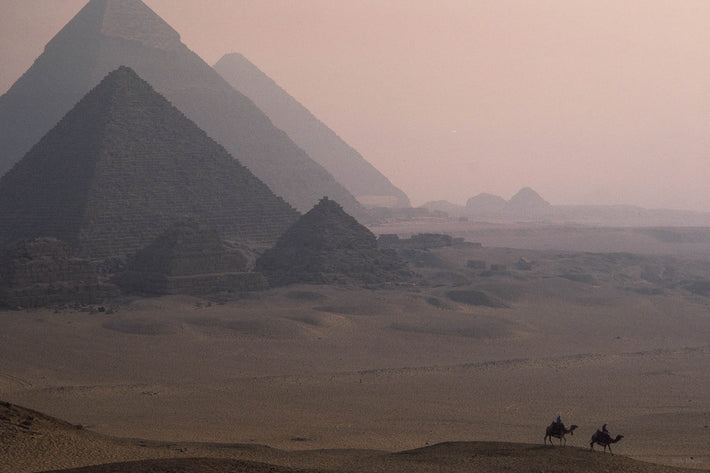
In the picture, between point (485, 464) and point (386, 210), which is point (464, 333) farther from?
point (386, 210)

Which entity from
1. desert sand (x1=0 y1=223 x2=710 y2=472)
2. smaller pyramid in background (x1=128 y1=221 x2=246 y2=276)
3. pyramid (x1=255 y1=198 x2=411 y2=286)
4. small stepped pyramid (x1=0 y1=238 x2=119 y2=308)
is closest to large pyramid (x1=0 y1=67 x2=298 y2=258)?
smaller pyramid in background (x1=128 y1=221 x2=246 y2=276)

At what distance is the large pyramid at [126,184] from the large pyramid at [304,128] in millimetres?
74081

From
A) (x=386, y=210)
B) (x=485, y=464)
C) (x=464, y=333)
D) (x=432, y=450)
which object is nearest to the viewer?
(x=485, y=464)

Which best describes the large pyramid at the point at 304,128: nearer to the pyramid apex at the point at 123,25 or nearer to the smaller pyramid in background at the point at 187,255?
the pyramid apex at the point at 123,25

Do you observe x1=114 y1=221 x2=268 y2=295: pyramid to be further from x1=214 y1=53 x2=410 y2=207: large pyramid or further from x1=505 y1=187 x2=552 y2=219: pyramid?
x1=505 y1=187 x2=552 y2=219: pyramid

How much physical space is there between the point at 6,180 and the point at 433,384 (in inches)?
1299

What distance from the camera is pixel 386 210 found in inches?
4518

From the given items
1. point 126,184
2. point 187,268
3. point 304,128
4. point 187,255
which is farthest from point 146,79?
point 304,128

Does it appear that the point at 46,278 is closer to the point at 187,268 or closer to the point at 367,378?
the point at 187,268

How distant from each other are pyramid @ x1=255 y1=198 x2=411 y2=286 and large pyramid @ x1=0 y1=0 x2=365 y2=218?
39.2 meters

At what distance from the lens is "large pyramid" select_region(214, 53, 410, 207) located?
12325cm

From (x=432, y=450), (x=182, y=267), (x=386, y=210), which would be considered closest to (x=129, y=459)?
(x=432, y=450)

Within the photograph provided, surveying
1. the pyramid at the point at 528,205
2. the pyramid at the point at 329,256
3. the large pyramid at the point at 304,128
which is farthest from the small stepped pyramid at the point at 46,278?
the pyramid at the point at 528,205

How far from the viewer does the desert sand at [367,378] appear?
1178 centimetres
